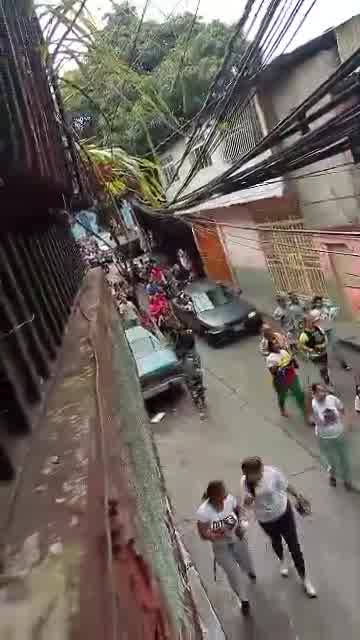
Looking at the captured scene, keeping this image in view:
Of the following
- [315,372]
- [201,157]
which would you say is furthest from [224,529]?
[315,372]

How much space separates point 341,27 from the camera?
30.1ft

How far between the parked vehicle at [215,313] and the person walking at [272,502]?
364 inches

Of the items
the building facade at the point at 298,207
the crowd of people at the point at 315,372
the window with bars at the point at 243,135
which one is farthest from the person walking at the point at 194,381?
the window with bars at the point at 243,135

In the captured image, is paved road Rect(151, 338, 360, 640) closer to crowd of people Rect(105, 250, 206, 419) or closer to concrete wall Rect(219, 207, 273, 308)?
crowd of people Rect(105, 250, 206, 419)

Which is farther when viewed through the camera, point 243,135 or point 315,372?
point 243,135

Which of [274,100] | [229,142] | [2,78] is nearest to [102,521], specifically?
[2,78]

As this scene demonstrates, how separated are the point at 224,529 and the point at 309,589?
1.07 m

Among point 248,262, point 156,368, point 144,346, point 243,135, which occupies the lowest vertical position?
point 156,368

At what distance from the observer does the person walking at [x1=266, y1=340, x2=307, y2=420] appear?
9156 mm

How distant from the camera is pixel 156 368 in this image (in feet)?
39.3

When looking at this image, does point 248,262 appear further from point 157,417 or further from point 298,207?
point 157,417

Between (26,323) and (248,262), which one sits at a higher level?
(26,323)

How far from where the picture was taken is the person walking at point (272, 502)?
554cm

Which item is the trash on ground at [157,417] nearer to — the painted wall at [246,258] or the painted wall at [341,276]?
the painted wall at [341,276]
